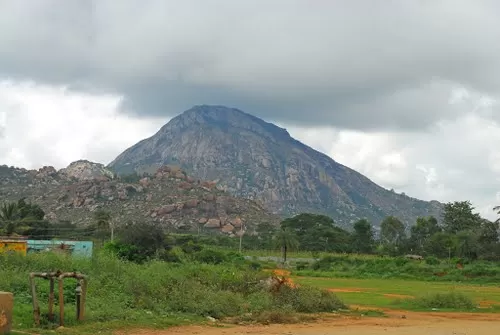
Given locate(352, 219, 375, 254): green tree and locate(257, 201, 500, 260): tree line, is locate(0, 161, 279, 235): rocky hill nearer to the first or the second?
locate(257, 201, 500, 260): tree line

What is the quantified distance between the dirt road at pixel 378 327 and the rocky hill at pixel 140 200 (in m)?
100

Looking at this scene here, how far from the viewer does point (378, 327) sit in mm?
24969

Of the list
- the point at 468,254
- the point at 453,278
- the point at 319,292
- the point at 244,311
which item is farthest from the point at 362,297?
the point at 468,254

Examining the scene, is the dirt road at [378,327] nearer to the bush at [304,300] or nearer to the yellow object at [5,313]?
the bush at [304,300]

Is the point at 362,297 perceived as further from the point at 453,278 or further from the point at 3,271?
the point at 453,278

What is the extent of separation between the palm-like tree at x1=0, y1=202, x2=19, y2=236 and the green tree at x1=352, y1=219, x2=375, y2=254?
191 ft

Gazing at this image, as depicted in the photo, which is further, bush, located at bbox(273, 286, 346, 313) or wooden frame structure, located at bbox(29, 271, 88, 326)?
bush, located at bbox(273, 286, 346, 313)

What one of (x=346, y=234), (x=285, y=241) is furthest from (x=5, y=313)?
→ (x=346, y=234)

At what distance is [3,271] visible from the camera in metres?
24.8

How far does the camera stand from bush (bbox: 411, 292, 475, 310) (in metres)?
35.8

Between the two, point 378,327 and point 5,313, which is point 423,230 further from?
point 5,313

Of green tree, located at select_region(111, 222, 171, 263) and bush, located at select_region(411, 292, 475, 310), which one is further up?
green tree, located at select_region(111, 222, 171, 263)

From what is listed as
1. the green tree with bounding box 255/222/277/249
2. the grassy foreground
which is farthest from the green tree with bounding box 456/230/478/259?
the grassy foreground

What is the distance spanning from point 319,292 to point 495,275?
142 ft
